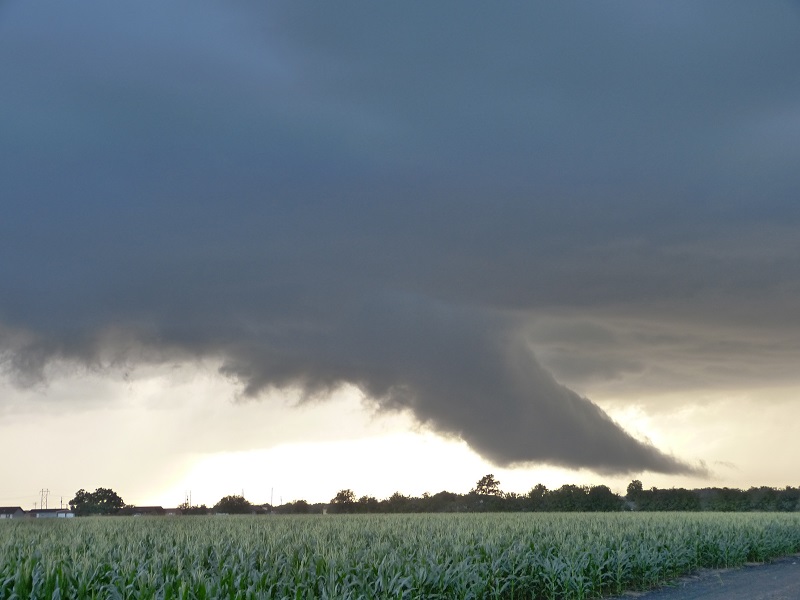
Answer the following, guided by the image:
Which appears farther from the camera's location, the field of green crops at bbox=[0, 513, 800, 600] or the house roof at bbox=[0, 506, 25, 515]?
the house roof at bbox=[0, 506, 25, 515]

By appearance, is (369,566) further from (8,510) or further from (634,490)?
(8,510)

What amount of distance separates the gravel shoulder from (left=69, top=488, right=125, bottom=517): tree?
110557mm

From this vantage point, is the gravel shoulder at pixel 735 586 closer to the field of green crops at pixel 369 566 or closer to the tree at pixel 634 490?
the field of green crops at pixel 369 566

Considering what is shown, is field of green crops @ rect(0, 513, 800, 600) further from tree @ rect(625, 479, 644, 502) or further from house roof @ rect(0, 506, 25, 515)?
house roof @ rect(0, 506, 25, 515)

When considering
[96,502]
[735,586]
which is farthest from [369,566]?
[96,502]

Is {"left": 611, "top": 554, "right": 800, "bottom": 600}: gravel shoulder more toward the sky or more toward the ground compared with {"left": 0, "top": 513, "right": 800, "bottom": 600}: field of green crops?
more toward the ground

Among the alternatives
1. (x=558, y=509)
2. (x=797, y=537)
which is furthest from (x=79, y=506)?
(x=797, y=537)

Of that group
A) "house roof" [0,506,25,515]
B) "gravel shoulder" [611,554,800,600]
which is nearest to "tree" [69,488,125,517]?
"house roof" [0,506,25,515]

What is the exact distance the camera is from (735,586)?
80.3 feet

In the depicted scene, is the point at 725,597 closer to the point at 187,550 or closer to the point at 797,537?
the point at 187,550

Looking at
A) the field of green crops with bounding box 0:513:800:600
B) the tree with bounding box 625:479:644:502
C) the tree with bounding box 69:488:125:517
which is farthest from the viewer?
the tree with bounding box 69:488:125:517

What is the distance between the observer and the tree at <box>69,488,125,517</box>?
407ft

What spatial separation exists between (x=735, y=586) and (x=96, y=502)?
12801 centimetres

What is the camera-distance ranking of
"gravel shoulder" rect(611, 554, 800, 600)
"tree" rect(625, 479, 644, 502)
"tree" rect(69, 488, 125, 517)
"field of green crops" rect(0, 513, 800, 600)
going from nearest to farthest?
1. "field of green crops" rect(0, 513, 800, 600)
2. "gravel shoulder" rect(611, 554, 800, 600)
3. "tree" rect(625, 479, 644, 502)
4. "tree" rect(69, 488, 125, 517)
